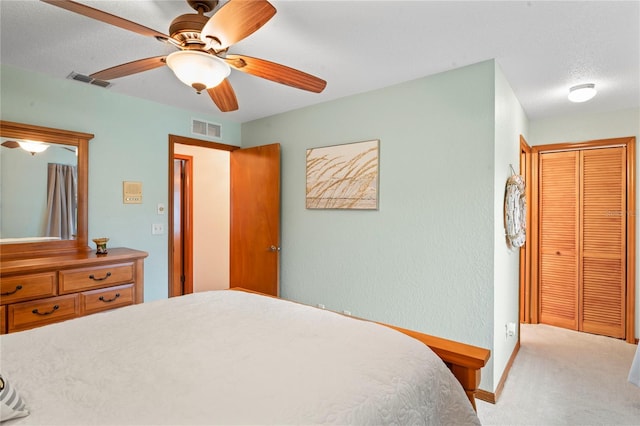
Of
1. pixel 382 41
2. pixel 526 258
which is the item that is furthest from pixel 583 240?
pixel 382 41

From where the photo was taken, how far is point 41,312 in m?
2.20

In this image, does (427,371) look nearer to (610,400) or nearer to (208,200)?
(610,400)

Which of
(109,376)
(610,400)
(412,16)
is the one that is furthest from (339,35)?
(610,400)

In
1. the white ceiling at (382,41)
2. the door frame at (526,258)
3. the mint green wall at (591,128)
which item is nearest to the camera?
the white ceiling at (382,41)

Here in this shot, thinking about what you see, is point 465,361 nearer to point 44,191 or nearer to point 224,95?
point 224,95

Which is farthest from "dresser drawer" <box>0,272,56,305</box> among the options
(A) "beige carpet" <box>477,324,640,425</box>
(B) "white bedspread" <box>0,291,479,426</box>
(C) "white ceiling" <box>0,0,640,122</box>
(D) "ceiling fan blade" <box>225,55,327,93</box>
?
(A) "beige carpet" <box>477,324,640,425</box>

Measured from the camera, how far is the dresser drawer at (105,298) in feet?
7.92

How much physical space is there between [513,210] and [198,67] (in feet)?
8.04

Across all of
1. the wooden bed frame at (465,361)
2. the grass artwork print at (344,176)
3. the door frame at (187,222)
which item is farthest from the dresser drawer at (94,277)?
the wooden bed frame at (465,361)

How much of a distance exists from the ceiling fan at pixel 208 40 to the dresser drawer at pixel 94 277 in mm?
1389

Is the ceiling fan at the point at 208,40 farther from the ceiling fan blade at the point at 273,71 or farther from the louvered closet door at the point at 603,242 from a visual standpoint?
the louvered closet door at the point at 603,242

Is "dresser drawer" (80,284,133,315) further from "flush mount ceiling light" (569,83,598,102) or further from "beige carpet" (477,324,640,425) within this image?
"flush mount ceiling light" (569,83,598,102)

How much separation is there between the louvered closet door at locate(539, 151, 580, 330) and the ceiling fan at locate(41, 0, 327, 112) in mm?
3135

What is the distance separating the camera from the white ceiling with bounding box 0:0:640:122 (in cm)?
172
